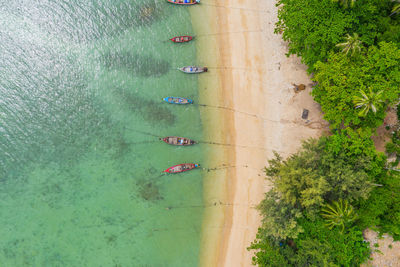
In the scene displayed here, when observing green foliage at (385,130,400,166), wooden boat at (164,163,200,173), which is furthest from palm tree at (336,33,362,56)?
wooden boat at (164,163,200,173)

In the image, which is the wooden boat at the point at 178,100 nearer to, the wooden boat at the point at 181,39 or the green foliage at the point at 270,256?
the wooden boat at the point at 181,39

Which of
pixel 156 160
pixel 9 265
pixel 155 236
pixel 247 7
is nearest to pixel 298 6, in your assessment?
pixel 247 7

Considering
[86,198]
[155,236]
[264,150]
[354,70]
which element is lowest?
[155,236]

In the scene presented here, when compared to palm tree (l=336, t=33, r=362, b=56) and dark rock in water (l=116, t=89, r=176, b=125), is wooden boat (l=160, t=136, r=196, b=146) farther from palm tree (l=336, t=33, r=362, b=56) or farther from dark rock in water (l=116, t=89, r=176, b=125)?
palm tree (l=336, t=33, r=362, b=56)

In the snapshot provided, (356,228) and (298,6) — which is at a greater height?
(298,6)

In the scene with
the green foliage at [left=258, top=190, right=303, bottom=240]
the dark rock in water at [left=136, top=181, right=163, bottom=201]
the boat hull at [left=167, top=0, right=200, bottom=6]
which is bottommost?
the green foliage at [left=258, top=190, right=303, bottom=240]

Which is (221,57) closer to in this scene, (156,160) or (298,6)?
(298,6)

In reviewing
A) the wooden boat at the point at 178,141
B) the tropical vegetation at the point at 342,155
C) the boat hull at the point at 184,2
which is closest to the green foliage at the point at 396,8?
the tropical vegetation at the point at 342,155
